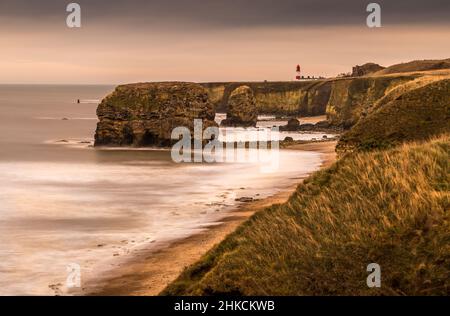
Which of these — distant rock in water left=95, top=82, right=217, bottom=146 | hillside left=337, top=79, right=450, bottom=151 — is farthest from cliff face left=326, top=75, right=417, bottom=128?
hillside left=337, top=79, right=450, bottom=151

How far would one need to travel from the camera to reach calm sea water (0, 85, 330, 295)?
24016 mm

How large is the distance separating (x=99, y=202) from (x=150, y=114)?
34.2m

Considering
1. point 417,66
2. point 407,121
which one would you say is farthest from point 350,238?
point 417,66

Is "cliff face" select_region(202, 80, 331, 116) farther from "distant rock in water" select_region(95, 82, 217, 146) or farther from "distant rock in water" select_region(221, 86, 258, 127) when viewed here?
"distant rock in water" select_region(95, 82, 217, 146)

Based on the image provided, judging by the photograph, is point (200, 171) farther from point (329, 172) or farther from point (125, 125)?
point (329, 172)

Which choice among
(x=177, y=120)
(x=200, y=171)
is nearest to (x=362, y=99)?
(x=177, y=120)

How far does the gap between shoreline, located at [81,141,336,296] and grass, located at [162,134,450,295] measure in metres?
3.36

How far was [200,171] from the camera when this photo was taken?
51.6 meters

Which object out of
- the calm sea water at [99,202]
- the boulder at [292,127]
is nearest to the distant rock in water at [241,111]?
the boulder at [292,127]

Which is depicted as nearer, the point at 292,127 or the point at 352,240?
the point at 352,240

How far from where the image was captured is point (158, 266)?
75.0ft

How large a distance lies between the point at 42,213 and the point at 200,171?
1893 centimetres

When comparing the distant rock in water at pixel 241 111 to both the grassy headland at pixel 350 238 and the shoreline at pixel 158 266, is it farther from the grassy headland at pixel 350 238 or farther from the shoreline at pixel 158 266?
the grassy headland at pixel 350 238

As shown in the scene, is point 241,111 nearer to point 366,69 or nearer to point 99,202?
point 99,202
